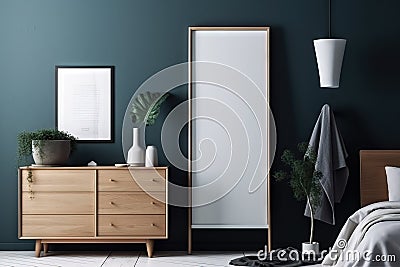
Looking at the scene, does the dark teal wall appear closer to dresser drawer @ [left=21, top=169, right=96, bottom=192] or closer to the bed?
dresser drawer @ [left=21, top=169, right=96, bottom=192]

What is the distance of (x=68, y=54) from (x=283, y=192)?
7.36 feet

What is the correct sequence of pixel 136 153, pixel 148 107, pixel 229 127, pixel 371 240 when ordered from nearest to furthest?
1. pixel 371 240
2. pixel 136 153
3. pixel 148 107
4. pixel 229 127

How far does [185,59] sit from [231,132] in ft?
2.48

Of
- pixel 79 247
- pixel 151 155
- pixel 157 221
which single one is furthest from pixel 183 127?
pixel 79 247

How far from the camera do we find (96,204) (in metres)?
6.73

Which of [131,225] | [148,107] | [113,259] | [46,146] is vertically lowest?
[113,259]

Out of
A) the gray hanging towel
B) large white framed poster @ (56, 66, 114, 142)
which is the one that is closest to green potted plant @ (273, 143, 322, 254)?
the gray hanging towel

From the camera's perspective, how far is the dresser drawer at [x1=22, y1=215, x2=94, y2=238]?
6727mm

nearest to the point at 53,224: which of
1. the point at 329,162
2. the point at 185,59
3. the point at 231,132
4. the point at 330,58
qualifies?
the point at 231,132

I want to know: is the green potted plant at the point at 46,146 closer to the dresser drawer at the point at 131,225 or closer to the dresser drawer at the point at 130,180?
the dresser drawer at the point at 130,180

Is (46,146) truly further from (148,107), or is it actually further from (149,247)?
(149,247)

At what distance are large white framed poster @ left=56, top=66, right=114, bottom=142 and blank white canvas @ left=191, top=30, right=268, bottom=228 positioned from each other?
0.75 meters

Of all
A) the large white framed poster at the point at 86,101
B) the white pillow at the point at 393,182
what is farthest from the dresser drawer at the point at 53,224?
the white pillow at the point at 393,182

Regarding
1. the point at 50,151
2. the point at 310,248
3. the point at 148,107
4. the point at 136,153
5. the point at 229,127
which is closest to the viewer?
the point at 310,248
